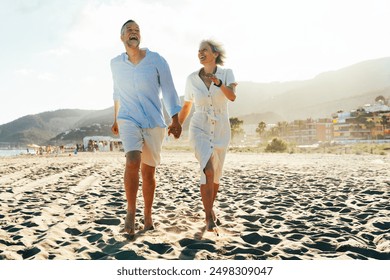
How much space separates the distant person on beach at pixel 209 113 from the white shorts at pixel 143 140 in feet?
1.49

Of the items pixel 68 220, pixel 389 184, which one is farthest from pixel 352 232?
pixel 389 184

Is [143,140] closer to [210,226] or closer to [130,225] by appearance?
[130,225]

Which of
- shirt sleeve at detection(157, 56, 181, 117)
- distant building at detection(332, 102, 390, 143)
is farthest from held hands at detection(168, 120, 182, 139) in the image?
distant building at detection(332, 102, 390, 143)

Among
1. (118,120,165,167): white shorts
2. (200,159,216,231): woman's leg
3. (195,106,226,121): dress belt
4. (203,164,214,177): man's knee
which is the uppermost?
(195,106,226,121): dress belt

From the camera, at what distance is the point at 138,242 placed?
3354 millimetres

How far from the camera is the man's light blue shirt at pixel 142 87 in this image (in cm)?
371

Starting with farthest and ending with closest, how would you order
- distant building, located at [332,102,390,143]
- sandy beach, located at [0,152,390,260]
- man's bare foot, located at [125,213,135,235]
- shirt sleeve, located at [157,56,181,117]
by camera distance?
distant building, located at [332,102,390,143] → shirt sleeve, located at [157,56,181,117] → man's bare foot, located at [125,213,135,235] → sandy beach, located at [0,152,390,260]

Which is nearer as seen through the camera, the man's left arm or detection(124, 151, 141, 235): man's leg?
detection(124, 151, 141, 235): man's leg

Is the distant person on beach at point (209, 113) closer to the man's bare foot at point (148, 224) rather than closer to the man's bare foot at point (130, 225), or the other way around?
the man's bare foot at point (148, 224)

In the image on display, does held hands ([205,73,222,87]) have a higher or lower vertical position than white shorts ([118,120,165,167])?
higher

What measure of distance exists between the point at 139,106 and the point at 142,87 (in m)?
0.18

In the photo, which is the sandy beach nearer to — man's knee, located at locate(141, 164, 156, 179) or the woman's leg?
the woman's leg

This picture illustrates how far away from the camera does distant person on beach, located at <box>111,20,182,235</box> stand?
A: 366cm

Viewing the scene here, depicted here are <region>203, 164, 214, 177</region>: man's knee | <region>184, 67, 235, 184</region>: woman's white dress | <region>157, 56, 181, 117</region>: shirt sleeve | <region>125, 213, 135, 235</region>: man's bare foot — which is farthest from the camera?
<region>184, 67, 235, 184</region>: woman's white dress
